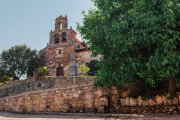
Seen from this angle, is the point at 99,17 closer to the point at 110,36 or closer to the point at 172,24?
the point at 110,36

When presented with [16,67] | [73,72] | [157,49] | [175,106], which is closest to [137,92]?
[175,106]

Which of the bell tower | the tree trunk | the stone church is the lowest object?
the tree trunk

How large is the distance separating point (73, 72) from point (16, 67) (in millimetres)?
A: 7669

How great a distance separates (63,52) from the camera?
38250 millimetres

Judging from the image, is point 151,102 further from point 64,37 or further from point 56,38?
point 56,38

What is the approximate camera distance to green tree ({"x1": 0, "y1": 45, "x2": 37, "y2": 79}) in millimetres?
38466

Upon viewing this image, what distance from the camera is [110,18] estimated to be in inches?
757

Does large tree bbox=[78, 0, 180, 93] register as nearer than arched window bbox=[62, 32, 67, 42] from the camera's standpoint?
Yes

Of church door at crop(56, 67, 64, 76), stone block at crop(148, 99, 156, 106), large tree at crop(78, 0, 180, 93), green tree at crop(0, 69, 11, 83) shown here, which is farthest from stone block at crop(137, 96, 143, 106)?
green tree at crop(0, 69, 11, 83)

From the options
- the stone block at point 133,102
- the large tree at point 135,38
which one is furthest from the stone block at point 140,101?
the large tree at point 135,38

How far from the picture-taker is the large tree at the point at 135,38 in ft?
52.6

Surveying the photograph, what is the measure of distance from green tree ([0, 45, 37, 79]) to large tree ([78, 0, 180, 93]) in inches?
795

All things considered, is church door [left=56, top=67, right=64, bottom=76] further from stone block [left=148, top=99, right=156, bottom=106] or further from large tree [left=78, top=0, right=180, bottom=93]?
stone block [left=148, top=99, right=156, bottom=106]

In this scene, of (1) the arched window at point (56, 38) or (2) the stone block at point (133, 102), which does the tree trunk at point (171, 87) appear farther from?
(1) the arched window at point (56, 38)
